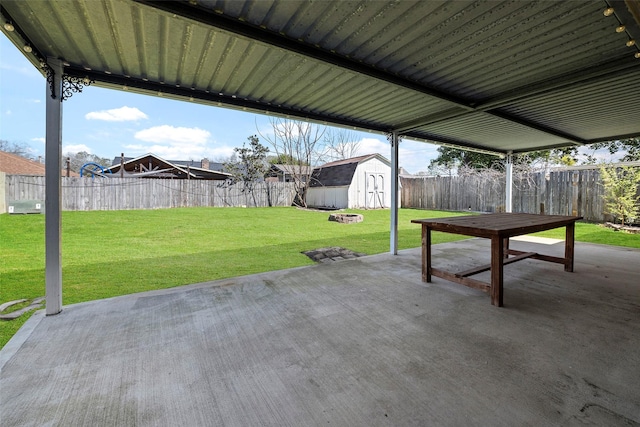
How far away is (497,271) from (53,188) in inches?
167

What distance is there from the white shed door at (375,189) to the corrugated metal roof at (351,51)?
40.2ft

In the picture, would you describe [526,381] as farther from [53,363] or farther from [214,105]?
[214,105]

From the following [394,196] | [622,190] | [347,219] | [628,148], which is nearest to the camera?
[394,196]

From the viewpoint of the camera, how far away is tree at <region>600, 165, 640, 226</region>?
7.56m

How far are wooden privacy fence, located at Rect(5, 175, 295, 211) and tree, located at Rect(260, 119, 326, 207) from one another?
77cm

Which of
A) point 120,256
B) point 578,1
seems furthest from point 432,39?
point 120,256

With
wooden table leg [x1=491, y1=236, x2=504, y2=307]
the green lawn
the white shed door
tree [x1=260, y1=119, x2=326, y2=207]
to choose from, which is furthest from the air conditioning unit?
the white shed door

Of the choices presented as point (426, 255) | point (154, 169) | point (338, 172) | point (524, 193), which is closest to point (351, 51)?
point (426, 255)

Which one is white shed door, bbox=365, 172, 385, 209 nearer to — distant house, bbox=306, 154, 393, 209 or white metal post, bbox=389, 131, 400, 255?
distant house, bbox=306, 154, 393, 209

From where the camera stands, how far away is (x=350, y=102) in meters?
3.81

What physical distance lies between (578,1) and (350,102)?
2.33 meters

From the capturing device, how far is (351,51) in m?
2.54

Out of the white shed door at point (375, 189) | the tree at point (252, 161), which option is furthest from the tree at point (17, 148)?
the white shed door at point (375, 189)

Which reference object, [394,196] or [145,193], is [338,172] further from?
[394,196]
